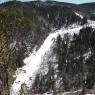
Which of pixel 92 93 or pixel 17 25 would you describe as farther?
pixel 92 93

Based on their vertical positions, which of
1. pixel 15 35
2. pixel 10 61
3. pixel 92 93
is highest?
pixel 15 35

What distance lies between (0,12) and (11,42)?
2.39 meters

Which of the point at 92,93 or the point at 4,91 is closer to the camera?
the point at 4,91

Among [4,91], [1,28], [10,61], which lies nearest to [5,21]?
[1,28]

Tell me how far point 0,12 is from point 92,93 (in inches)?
3587

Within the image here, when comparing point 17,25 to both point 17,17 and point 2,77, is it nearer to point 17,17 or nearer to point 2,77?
point 17,17

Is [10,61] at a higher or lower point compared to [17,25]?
lower

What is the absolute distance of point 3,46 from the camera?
90.5 ft

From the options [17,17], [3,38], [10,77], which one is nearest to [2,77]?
[10,77]

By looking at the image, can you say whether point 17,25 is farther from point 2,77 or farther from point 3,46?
point 2,77

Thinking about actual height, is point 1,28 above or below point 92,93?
above

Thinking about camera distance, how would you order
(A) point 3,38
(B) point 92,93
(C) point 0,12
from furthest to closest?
(B) point 92,93 → (C) point 0,12 → (A) point 3,38

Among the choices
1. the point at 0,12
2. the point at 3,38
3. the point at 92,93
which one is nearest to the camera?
the point at 3,38

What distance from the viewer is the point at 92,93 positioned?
117438 mm
